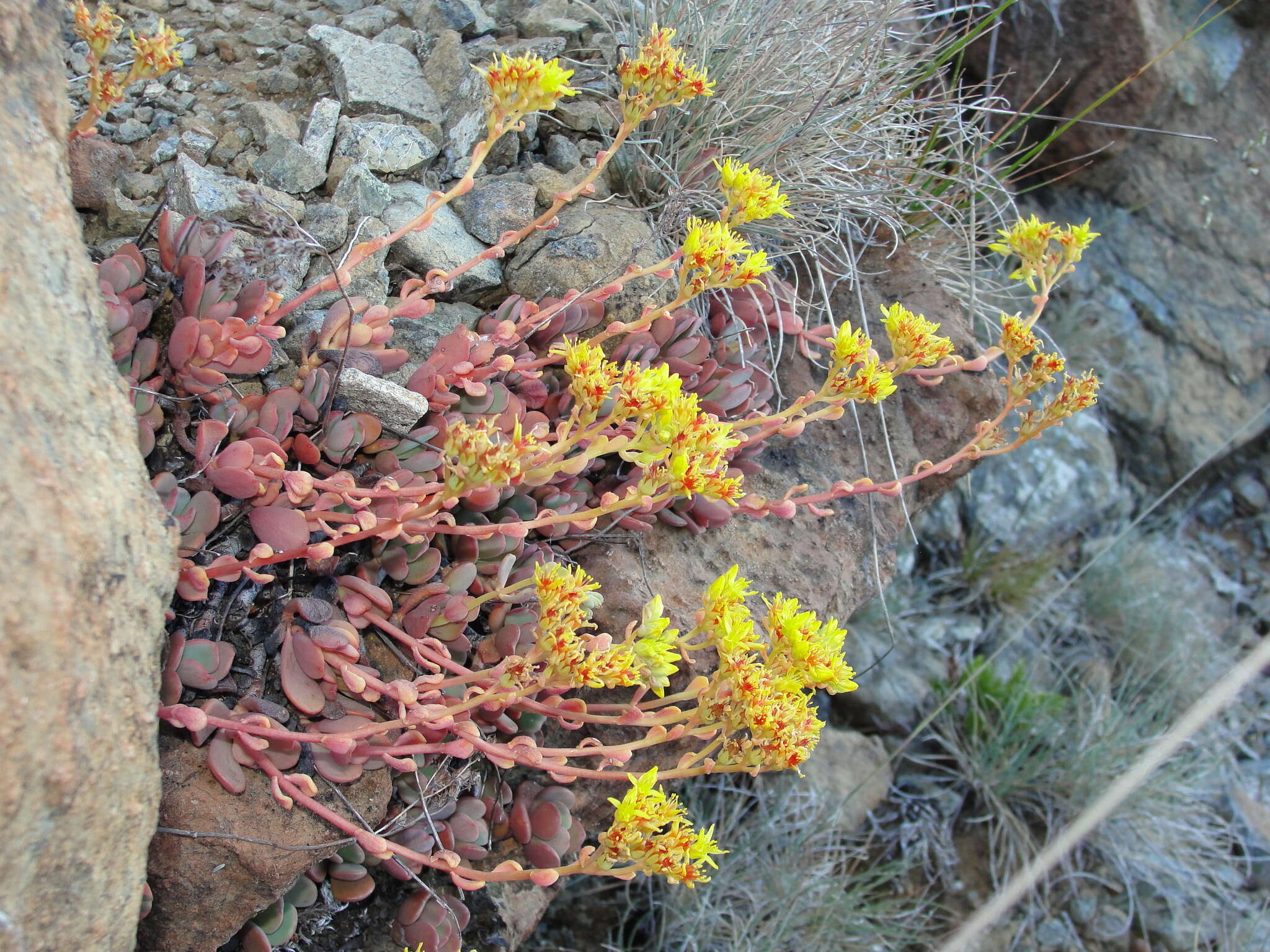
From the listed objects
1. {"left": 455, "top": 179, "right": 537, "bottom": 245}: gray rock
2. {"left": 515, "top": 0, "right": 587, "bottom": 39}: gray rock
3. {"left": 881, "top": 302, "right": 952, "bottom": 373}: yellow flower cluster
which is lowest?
{"left": 455, "top": 179, "right": 537, "bottom": 245}: gray rock

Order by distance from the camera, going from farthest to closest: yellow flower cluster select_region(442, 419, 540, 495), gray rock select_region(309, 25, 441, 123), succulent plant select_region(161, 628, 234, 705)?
gray rock select_region(309, 25, 441, 123), succulent plant select_region(161, 628, 234, 705), yellow flower cluster select_region(442, 419, 540, 495)

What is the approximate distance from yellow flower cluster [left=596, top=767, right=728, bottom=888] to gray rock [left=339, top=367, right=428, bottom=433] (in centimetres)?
83

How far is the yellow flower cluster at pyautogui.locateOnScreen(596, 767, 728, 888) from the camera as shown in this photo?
1508 millimetres

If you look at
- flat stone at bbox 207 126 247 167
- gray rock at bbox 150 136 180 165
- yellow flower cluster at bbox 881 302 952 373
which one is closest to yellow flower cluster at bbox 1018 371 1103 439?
yellow flower cluster at bbox 881 302 952 373

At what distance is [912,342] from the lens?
1.97 metres

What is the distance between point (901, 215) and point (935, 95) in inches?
27.2

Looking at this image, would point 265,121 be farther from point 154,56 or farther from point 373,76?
point 154,56

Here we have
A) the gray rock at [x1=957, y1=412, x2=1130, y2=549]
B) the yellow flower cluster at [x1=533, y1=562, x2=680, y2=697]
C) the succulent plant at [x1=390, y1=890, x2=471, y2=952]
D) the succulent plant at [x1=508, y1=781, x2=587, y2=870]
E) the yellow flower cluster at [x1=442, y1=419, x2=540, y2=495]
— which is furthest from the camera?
the gray rock at [x1=957, y1=412, x2=1130, y2=549]

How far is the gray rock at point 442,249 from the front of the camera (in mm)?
2215

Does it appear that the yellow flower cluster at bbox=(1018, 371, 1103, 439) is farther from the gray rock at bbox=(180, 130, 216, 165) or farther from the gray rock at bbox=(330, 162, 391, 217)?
the gray rock at bbox=(180, 130, 216, 165)

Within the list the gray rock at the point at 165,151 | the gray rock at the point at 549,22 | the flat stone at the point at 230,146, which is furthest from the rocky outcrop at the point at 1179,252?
the gray rock at the point at 165,151

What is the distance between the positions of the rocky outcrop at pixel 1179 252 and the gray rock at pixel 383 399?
3485 millimetres

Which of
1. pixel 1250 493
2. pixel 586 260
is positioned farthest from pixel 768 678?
pixel 1250 493

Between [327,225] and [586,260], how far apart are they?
0.59 metres
